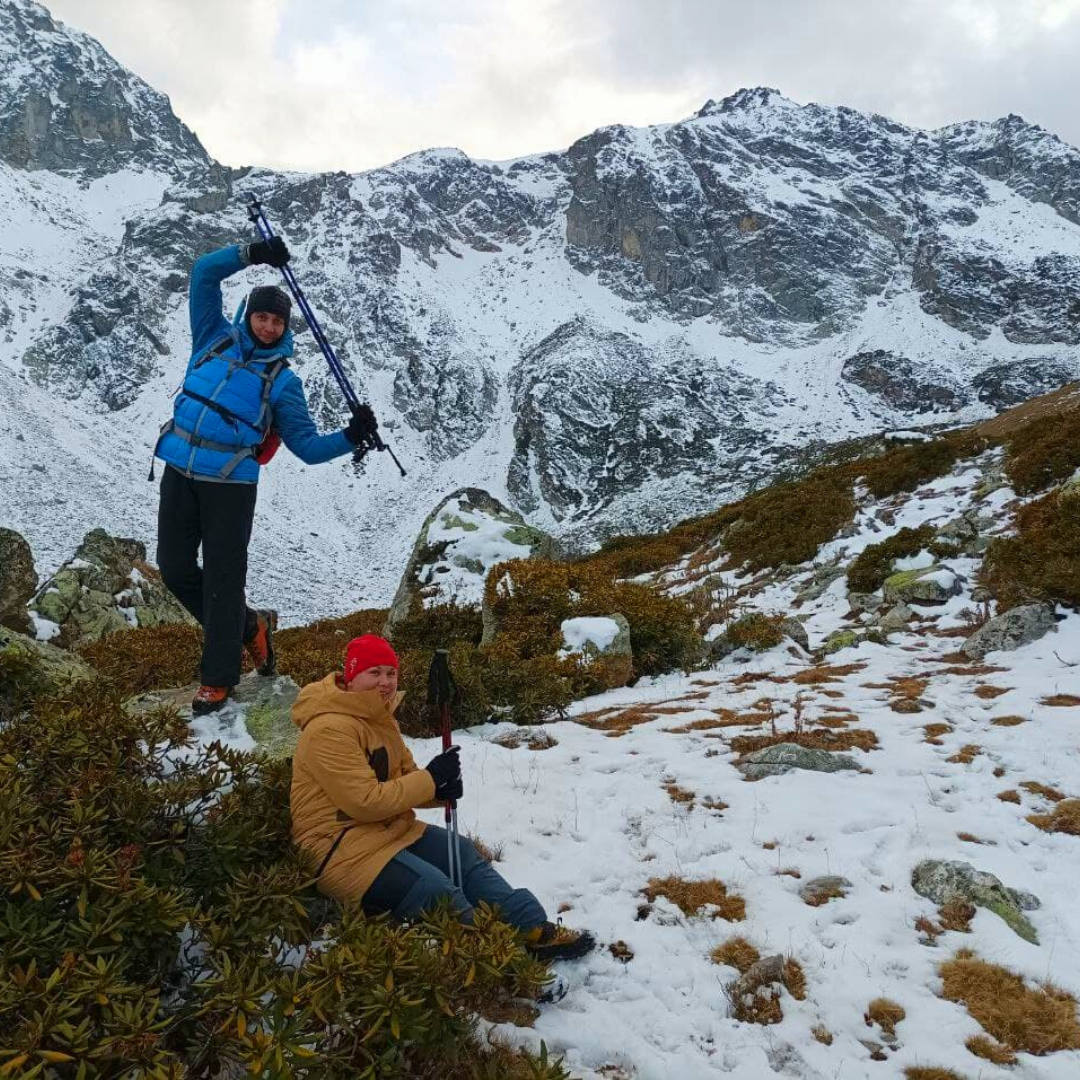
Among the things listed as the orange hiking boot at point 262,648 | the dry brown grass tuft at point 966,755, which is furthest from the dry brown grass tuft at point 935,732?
the orange hiking boot at point 262,648

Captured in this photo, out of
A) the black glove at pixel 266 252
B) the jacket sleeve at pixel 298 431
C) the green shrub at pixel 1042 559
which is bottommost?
the green shrub at pixel 1042 559

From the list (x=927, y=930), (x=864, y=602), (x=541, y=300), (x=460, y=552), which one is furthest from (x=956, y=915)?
(x=541, y=300)

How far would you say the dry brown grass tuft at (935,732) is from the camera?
6423 mm

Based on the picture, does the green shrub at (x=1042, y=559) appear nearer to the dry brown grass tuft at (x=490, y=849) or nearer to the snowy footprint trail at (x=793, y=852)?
the snowy footprint trail at (x=793, y=852)

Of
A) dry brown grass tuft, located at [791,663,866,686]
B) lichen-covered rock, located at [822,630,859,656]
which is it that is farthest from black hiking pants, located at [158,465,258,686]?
lichen-covered rock, located at [822,630,859,656]

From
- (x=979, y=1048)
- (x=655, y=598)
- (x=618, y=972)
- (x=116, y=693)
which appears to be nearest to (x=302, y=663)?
(x=116, y=693)

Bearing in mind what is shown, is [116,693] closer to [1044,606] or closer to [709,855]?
[709,855]

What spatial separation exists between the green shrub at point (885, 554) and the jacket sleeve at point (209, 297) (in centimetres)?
1226

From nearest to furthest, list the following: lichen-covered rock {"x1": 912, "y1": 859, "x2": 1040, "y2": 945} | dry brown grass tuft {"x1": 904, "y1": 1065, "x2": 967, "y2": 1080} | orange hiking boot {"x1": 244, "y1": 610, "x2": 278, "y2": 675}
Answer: dry brown grass tuft {"x1": 904, "y1": 1065, "x2": 967, "y2": 1080}, lichen-covered rock {"x1": 912, "y1": 859, "x2": 1040, "y2": 945}, orange hiking boot {"x1": 244, "y1": 610, "x2": 278, "y2": 675}

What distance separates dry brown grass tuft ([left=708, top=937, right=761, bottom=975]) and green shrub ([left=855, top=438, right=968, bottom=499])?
59.7 ft

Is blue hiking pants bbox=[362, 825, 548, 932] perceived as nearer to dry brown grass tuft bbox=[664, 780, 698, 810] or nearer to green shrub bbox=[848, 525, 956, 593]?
dry brown grass tuft bbox=[664, 780, 698, 810]

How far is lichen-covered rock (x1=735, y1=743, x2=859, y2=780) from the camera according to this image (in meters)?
5.83

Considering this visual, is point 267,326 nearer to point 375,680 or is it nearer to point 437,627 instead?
point 375,680

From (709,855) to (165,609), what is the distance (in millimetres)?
16299
